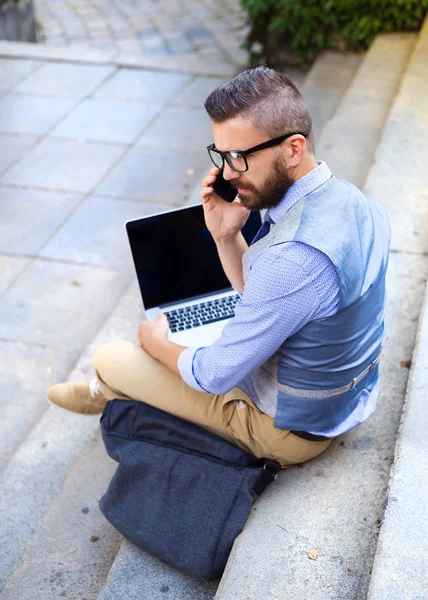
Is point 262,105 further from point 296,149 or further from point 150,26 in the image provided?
point 150,26

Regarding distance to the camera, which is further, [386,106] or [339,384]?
[386,106]

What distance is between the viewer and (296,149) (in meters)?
2.11

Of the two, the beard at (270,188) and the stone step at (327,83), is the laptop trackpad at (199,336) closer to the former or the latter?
the beard at (270,188)

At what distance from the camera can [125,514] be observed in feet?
8.28

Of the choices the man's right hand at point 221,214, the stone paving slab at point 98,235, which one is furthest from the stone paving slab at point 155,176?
the man's right hand at point 221,214

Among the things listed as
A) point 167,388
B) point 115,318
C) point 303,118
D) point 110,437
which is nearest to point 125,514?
point 110,437

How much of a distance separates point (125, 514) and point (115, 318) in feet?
5.79

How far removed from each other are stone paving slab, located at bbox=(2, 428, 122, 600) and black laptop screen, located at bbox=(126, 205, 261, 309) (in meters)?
0.82

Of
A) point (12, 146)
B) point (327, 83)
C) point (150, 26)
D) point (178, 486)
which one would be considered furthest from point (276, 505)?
point (150, 26)

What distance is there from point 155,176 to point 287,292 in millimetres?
3960

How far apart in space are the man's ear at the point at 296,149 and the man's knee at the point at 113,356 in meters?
1.02

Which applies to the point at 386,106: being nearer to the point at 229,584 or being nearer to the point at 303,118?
the point at 303,118

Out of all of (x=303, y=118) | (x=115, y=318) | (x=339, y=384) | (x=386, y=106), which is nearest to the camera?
(x=303, y=118)

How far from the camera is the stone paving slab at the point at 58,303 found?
4293 mm
